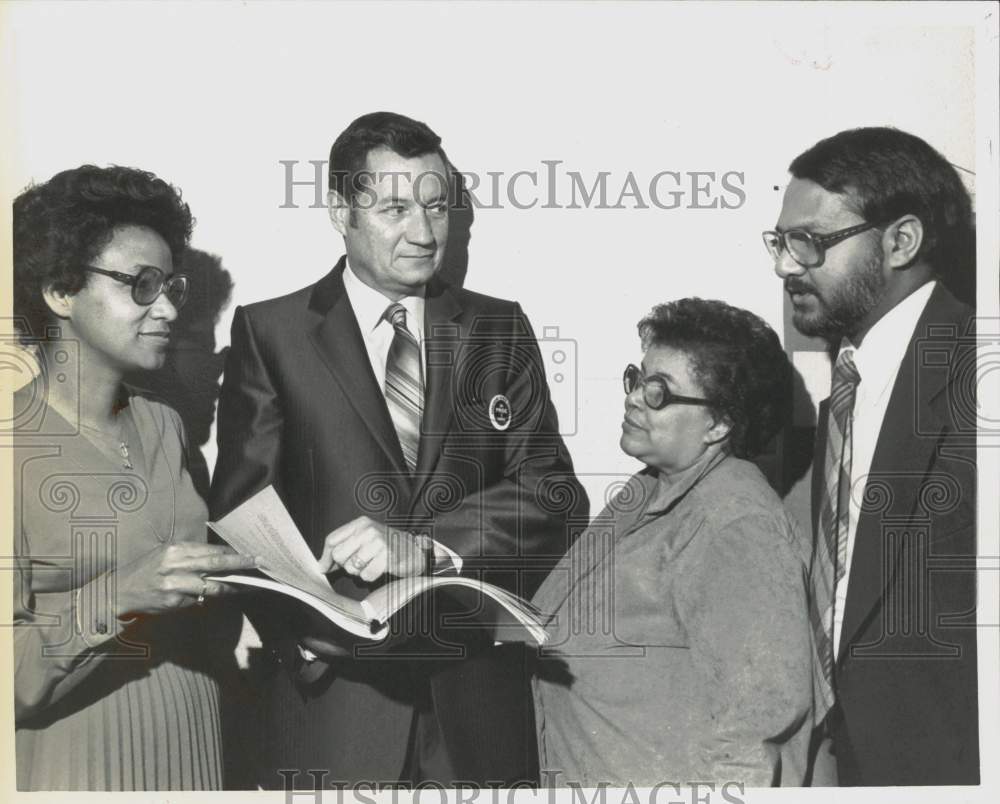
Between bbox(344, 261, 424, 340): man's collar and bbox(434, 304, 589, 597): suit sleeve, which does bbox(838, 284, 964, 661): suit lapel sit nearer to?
bbox(434, 304, 589, 597): suit sleeve

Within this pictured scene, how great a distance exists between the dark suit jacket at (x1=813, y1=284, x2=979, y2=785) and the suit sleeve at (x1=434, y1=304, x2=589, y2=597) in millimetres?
520

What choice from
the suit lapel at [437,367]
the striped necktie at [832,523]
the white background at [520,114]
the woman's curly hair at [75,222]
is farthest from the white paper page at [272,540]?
the striped necktie at [832,523]

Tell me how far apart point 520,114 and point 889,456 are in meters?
1.02

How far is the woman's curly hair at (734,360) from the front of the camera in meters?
2.45

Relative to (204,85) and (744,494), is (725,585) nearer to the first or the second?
(744,494)

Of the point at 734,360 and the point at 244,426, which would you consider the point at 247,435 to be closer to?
the point at 244,426

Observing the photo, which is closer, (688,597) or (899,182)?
(688,597)

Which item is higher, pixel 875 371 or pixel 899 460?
pixel 875 371

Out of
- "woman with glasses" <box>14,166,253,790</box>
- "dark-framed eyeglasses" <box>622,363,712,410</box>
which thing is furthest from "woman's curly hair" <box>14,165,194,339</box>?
"dark-framed eyeglasses" <box>622,363,712,410</box>

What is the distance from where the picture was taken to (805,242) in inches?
98.2

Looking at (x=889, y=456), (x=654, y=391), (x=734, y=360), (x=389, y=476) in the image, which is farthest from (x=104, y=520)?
(x=889, y=456)

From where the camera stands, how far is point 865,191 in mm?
2480

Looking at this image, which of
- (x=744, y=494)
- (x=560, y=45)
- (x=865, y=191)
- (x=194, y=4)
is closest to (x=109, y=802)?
(x=744, y=494)

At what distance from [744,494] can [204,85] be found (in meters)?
1.35
